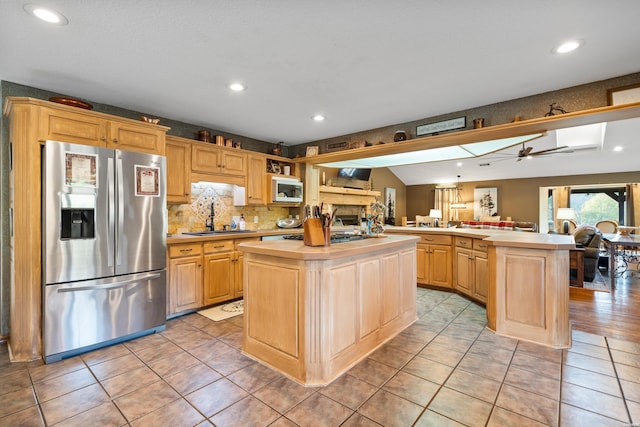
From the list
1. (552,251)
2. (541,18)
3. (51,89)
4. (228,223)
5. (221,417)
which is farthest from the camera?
(228,223)

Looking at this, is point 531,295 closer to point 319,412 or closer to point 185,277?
point 319,412

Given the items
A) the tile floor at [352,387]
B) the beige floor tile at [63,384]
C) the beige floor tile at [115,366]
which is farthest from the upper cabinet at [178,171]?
the beige floor tile at [63,384]

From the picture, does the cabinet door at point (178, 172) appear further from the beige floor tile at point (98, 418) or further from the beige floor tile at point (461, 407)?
the beige floor tile at point (461, 407)

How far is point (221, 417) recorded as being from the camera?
1.74 m

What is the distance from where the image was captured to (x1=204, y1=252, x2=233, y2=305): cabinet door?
370 cm

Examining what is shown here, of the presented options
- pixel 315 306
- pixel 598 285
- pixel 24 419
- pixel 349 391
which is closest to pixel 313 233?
pixel 315 306

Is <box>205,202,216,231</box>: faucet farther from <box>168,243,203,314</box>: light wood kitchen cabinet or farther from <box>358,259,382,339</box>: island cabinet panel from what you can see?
<box>358,259,382,339</box>: island cabinet panel

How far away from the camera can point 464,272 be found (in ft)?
13.5

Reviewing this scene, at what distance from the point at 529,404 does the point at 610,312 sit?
269 cm

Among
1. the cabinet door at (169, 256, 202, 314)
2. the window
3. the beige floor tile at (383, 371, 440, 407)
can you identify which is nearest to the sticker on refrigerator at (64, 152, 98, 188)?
the cabinet door at (169, 256, 202, 314)

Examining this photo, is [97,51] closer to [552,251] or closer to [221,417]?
[221,417]

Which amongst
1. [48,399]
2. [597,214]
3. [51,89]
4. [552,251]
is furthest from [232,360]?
[597,214]

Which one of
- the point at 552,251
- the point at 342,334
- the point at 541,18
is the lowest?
the point at 342,334

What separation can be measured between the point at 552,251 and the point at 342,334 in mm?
2029
